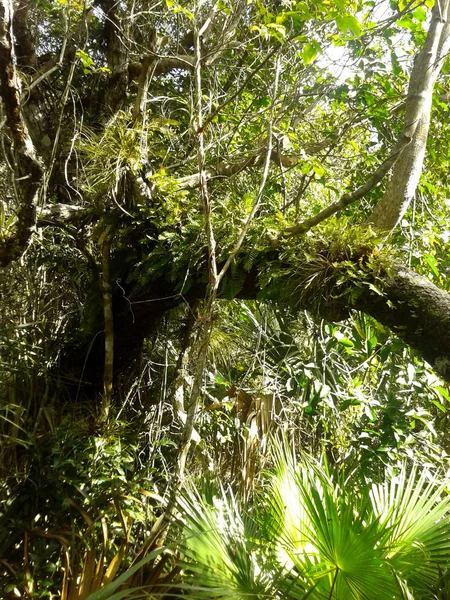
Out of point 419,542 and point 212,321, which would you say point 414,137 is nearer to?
point 212,321

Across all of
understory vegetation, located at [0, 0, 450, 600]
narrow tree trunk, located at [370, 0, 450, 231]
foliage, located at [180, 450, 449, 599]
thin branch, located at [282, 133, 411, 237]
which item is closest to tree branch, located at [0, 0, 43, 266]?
understory vegetation, located at [0, 0, 450, 600]

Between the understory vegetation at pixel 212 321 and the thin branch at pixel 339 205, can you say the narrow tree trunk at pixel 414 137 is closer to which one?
the understory vegetation at pixel 212 321

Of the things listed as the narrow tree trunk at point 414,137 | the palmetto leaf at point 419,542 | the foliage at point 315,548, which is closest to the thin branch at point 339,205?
the narrow tree trunk at point 414,137

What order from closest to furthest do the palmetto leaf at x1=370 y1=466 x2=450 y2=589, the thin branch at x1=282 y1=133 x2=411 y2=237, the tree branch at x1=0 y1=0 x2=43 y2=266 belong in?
the tree branch at x1=0 y1=0 x2=43 y2=266 < the palmetto leaf at x1=370 y1=466 x2=450 y2=589 < the thin branch at x1=282 y1=133 x2=411 y2=237

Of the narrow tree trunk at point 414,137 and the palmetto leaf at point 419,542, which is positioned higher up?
the narrow tree trunk at point 414,137

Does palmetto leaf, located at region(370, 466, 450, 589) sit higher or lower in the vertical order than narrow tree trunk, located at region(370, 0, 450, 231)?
lower

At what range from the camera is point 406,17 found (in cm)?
291

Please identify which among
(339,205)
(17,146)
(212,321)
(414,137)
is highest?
(414,137)

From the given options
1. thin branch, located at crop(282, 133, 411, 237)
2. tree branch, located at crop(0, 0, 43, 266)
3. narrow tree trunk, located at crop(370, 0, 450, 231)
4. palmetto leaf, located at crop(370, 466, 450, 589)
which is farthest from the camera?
narrow tree trunk, located at crop(370, 0, 450, 231)

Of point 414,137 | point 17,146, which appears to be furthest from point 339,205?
point 17,146

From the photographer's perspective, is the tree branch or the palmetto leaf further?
the palmetto leaf

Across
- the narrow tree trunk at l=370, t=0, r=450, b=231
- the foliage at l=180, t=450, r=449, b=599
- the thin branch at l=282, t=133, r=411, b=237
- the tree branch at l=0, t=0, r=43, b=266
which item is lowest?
the foliage at l=180, t=450, r=449, b=599

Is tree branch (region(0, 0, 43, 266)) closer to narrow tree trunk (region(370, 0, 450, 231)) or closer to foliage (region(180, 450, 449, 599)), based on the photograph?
foliage (region(180, 450, 449, 599))

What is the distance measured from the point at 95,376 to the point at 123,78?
7.53ft
